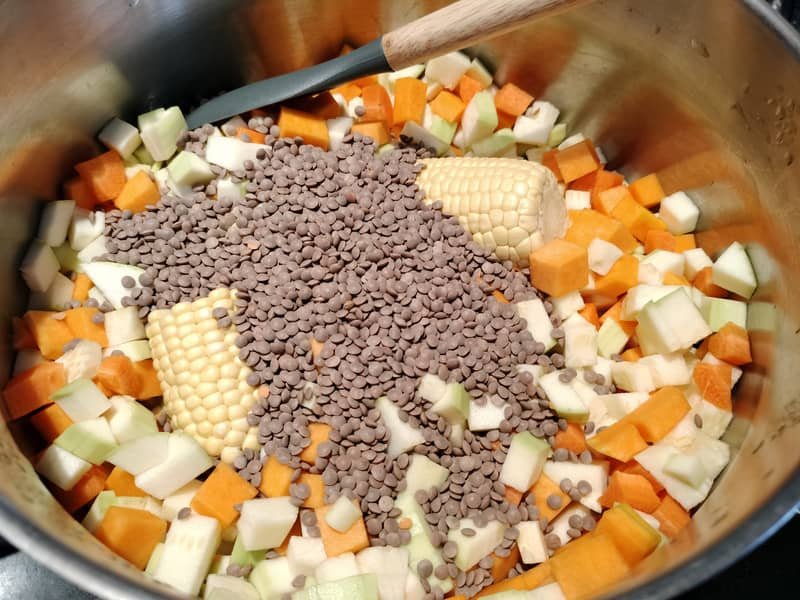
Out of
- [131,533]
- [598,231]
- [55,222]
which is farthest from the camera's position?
[598,231]

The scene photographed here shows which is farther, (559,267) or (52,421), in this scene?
(559,267)

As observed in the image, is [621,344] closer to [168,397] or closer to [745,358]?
[745,358]

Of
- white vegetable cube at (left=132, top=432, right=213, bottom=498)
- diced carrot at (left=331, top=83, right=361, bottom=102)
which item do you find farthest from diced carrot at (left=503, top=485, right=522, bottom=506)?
diced carrot at (left=331, top=83, right=361, bottom=102)

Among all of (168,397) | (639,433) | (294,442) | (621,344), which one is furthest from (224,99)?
(639,433)

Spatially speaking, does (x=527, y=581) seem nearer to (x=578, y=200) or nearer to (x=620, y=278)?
(x=620, y=278)

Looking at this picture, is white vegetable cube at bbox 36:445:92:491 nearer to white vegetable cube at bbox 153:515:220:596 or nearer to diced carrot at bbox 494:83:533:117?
white vegetable cube at bbox 153:515:220:596

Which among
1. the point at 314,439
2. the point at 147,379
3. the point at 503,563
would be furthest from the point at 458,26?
Result: the point at 503,563

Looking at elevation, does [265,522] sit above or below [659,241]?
below
